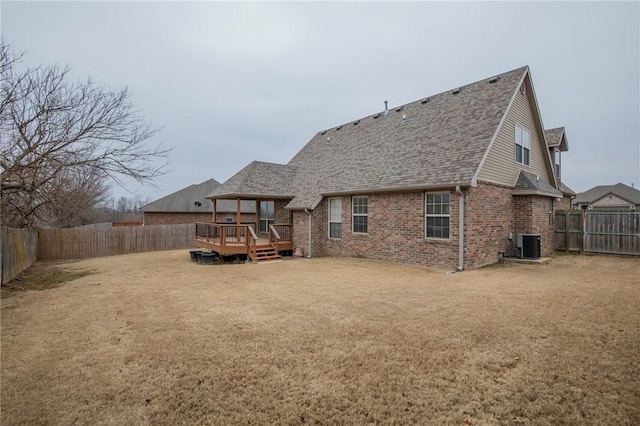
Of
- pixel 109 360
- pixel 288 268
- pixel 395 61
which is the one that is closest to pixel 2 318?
pixel 109 360

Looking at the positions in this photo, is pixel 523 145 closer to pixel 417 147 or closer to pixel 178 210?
pixel 417 147

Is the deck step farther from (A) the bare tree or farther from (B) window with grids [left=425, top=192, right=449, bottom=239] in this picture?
(B) window with grids [left=425, top=192, right=449, bottom=239]

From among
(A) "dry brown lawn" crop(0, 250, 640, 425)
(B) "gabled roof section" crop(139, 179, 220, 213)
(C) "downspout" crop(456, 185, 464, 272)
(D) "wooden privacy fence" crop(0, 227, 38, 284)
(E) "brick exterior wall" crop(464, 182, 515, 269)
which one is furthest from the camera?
(B) "gabled roof section" crop(139, 179, 220, 213)

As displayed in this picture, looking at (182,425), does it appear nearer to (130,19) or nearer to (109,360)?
(109,360)

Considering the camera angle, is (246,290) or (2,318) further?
(246,290)

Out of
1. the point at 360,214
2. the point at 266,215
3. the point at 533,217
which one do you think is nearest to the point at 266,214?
the point at 266,215

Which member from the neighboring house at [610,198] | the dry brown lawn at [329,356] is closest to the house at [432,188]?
the dry brown lawn at [329,356]

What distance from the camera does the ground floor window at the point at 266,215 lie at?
17.2 meters

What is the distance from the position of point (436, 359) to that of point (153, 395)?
3.10 m

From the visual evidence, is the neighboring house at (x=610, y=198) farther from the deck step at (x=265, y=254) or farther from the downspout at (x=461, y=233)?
the deck step at (x=265, y=254)

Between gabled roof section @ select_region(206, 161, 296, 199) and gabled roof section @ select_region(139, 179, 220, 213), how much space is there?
12.8m

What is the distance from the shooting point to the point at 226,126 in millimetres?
28453

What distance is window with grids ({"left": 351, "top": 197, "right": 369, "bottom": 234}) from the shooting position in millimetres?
13367

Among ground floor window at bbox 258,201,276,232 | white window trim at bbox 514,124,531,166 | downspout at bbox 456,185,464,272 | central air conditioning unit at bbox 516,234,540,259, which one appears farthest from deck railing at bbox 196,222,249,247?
white window trim at bbox 514,124,531,166
